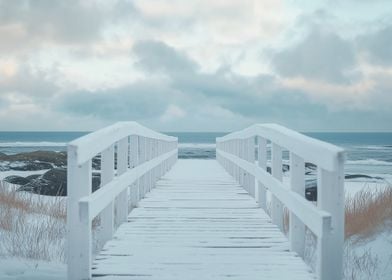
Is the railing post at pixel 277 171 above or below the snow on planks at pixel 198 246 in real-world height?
above

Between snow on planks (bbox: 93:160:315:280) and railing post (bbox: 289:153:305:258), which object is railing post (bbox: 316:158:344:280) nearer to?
snow on planks (bbox: 93:160:315:280)

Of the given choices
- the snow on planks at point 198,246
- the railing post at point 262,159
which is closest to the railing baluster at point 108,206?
the snow on planks at point 198,246

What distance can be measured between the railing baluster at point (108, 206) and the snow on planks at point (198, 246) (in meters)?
0.11

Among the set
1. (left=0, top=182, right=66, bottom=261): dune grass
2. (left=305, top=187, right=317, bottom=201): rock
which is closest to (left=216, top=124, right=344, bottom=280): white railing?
(left=0, top=182, right=66, bottom=261): dune grass

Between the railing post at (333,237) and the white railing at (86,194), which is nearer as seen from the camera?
the railing post at (333,237)

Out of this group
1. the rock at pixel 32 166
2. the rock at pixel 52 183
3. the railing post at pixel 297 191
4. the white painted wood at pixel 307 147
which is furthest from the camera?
the rock at pixel 32 166

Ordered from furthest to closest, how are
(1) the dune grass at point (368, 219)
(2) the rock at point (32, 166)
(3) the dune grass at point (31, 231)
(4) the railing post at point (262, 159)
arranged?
(2) the rock at point (32, 166) → (4) the railing post at point (262, 159) → (1) the dune grass at point (368, 219) → (3) the dune grass at point (31, 231)

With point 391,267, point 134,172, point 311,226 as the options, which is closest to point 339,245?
point 311,226

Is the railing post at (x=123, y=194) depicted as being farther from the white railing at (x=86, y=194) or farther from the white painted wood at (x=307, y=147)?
the white painted wood at (x=307, y=147)

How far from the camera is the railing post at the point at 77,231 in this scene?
3951 millimetres

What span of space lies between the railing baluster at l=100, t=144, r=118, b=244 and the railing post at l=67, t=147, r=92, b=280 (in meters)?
1.18

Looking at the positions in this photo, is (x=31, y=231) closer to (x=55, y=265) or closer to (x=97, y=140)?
(x=55, y=265)

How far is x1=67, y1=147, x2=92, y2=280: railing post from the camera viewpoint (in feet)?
13.0

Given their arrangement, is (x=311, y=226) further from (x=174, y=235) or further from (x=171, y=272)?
(x=174, y=235)
